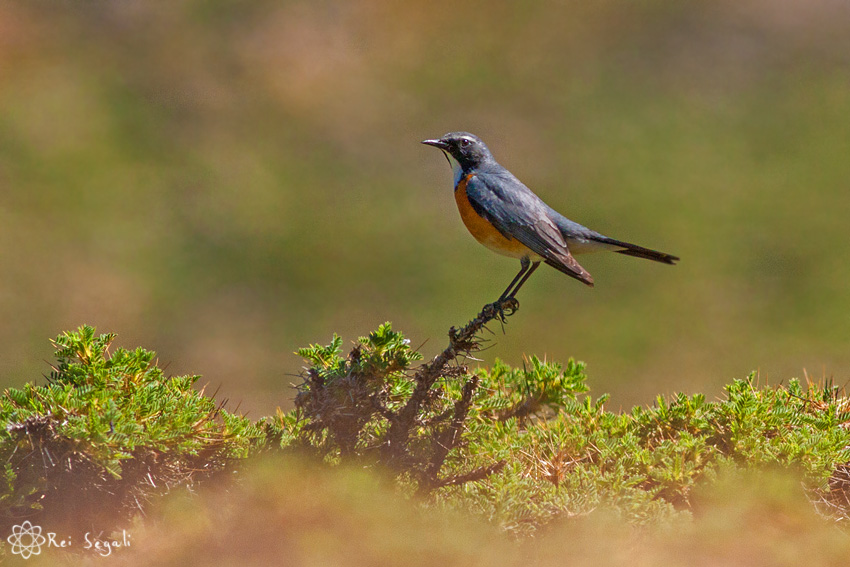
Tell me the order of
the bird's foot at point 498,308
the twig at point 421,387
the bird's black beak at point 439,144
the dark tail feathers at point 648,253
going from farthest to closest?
the bird's black beak at point 439,144 < the dark tail feathers at point 648,253 < the bird's foot at point 498,308 < the twig at point 421,387

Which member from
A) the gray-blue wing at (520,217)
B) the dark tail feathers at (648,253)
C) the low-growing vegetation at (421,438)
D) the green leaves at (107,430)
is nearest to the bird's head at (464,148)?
the gray-blue wing at (520,217)

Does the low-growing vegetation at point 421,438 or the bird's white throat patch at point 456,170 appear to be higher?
the bird's white throat patch at point 456,170

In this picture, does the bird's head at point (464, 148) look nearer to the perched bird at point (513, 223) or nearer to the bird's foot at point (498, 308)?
the perched bird at point (513, 223)

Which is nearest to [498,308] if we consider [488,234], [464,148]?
[488,234]

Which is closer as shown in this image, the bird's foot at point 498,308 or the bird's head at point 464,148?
the bird's foot at point 498,308

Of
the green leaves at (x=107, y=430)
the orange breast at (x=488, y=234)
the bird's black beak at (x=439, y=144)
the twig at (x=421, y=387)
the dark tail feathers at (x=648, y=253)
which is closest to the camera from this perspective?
the green leaves at (x=107, y=430)

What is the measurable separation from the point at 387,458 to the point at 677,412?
1.29 meters

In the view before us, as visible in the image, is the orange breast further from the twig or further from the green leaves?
the green leaves

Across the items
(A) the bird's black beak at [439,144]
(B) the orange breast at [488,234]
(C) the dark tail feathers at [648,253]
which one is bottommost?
(B) the orange breast at [488,234]

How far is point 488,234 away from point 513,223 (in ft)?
0.63

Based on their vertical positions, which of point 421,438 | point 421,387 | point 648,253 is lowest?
point 421,438

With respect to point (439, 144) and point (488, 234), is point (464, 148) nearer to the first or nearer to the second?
point (439, 144)

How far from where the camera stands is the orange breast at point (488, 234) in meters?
4.55

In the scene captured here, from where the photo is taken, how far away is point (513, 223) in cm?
449
